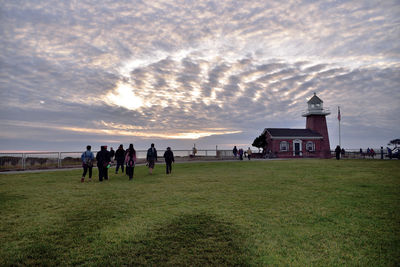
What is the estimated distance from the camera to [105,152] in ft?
44.8

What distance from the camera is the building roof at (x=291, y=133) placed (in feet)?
149

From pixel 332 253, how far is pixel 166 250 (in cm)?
290

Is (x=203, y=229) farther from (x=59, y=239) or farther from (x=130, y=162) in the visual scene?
(x=130, y=162)

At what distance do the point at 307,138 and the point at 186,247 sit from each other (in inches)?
1809

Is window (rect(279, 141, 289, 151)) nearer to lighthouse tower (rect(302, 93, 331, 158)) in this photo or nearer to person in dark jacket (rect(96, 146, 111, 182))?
lighthouse tower (rect(302, 93, 331, 158))

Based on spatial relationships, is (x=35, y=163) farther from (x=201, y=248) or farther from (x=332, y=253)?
(x=332, y=253)

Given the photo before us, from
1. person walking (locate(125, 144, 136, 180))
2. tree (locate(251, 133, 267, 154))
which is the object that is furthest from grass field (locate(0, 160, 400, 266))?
tree (locate(251, 133, 267, 154))

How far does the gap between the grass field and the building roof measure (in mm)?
37280

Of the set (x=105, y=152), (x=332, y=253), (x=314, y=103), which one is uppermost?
(x=314, y=103)

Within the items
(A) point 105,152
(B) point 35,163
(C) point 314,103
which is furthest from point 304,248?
(C) point 314,103

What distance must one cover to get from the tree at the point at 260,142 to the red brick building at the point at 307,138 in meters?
0.81

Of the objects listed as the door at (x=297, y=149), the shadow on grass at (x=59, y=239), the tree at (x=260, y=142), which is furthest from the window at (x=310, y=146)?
the shadow on grass at (x=59, y=239)

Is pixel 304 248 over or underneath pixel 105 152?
underneath

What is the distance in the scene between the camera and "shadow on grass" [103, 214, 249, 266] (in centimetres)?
401
